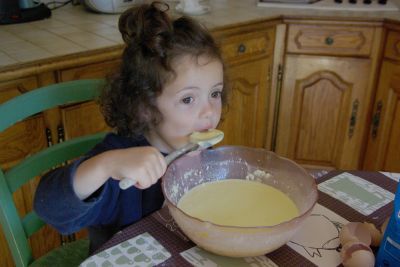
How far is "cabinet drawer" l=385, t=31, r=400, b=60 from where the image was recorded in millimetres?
1774

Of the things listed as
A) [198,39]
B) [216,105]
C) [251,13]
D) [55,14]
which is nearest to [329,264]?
[216,105]

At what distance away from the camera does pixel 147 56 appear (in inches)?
36.9

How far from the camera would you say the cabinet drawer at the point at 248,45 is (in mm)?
1723

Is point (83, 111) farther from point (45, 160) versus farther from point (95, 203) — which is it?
point (95, 203)

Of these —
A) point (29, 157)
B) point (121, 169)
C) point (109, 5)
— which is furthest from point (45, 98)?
point (109, 5)

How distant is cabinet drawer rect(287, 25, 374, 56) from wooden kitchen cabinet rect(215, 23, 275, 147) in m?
0.11

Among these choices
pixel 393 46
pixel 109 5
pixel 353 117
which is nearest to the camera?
pixel 109 5

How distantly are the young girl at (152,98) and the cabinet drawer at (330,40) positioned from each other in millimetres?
1011

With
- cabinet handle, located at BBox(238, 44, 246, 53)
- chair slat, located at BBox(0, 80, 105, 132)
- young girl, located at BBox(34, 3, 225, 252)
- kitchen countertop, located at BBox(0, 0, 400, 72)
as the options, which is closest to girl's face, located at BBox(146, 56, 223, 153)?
young girl, located at BBox(34, 3, 225, 252)

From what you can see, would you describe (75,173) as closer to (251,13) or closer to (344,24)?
(251,13)

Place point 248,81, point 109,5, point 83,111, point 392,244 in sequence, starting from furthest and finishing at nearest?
point 248,81
point 109,5
point 83,111
point 392,244

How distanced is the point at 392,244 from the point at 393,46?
1408 mm

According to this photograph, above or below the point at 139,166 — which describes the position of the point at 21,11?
above

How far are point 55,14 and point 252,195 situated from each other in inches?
51.1
